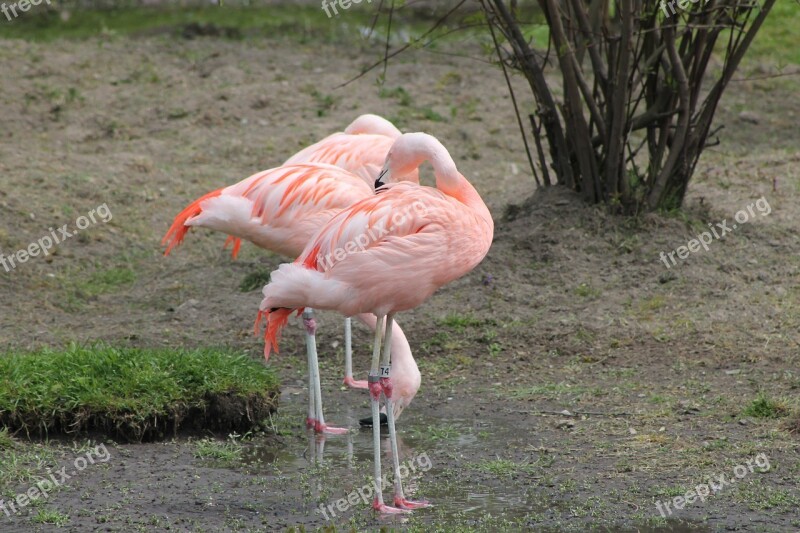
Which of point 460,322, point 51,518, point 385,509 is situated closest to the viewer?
point 51,518

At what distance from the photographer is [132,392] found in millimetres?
5711

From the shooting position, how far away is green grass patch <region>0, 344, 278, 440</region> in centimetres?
562

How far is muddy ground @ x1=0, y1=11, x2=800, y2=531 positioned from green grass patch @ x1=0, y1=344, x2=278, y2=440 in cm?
16

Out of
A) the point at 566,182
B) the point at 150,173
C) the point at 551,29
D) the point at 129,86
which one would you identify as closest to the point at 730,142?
the point at 566,182

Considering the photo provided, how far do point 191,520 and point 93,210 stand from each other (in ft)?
16.5

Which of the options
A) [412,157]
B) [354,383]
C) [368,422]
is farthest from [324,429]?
[412,157]

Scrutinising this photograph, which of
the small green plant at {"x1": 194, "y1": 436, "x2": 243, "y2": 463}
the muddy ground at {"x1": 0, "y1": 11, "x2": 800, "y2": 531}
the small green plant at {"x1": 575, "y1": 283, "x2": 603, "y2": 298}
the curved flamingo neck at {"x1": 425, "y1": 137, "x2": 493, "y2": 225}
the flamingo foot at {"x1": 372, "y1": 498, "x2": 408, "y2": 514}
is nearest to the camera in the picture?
the flamingo foot at {"x1": 372, "y1": 498, "x2": 408, "y2": 514}

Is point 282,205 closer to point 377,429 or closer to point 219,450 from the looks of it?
point 219,450

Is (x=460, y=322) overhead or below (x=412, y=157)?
below

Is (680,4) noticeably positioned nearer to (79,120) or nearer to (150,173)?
(150,173)

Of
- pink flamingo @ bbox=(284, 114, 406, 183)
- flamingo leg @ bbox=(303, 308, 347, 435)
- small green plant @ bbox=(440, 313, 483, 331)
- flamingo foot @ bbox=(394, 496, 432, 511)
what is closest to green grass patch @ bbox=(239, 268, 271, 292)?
pink flamingo @ bbox=(284, 114, 406, 183)

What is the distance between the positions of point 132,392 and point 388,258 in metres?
1.68

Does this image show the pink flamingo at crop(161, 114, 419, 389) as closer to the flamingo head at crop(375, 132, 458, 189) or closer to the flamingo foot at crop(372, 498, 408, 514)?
the flamingo head at crop(375, 132, 458, 189)

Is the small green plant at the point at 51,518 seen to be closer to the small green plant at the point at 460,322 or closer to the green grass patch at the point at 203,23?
the small green plant at the point at 460,322
